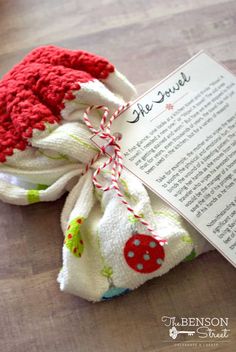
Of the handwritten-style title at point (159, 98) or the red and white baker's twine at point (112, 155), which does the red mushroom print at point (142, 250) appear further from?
the handwritten-style title at point (159, 98)

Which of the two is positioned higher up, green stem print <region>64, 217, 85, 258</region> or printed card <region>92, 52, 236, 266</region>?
printed card <region>92, 52, 236, 266</region>

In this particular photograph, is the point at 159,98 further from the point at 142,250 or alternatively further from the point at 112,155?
the point at 142,250

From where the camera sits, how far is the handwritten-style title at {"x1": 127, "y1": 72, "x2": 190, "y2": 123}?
2.17 feet

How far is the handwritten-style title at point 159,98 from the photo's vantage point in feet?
2.17

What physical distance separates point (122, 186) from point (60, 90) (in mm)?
165

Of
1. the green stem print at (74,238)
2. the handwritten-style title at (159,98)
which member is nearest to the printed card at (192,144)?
the handwritten-style title at (159,98)

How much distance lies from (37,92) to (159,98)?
187mm
